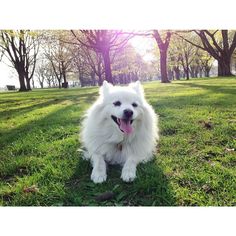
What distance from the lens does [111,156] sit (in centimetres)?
243

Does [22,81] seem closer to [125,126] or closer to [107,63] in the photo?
[107,63]

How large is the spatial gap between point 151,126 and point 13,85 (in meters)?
1.33

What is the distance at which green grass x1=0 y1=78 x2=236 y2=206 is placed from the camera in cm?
199

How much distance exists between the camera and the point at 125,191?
2016mm

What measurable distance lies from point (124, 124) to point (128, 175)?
0.38 metres

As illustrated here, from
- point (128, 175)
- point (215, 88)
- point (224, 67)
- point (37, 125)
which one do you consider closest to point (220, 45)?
point (224, 67)

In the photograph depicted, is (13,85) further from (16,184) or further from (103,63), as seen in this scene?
(16,184)

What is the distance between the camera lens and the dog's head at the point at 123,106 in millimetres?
2195

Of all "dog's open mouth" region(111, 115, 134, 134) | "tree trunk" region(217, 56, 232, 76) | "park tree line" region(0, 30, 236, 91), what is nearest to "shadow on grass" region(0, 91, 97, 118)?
"park tree line" region(0, 30, 236, 91)

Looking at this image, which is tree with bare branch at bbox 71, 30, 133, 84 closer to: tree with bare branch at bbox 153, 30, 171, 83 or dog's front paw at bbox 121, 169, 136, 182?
tree with bare branch at bbox 153, 30, 171, 83

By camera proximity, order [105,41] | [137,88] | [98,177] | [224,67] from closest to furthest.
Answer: [98,177] < [137,88] < [105,41] < [224,67]

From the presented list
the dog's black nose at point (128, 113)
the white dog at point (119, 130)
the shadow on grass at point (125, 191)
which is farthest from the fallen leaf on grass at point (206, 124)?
the dog's black nose at point (128, 113)

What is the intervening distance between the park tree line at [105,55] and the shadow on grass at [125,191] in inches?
39.3

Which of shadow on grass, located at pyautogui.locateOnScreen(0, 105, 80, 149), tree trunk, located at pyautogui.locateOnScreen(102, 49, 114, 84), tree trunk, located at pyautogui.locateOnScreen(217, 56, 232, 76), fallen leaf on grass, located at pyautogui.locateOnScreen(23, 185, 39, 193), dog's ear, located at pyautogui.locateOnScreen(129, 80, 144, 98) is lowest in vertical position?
fallen leaf on grass, located at pyautogui.locateOnScreen(23, 185, 39, 193)
